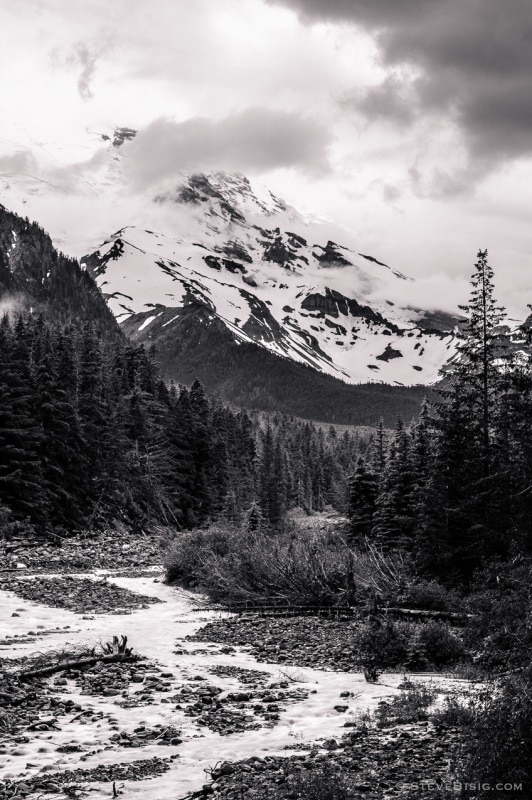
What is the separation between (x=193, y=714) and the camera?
513 inches

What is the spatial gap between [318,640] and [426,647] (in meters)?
4.25

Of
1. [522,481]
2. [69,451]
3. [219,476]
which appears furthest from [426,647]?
[219,476]

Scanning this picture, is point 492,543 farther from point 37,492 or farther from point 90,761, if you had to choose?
point 37,492

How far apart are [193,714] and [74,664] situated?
4.10 meters

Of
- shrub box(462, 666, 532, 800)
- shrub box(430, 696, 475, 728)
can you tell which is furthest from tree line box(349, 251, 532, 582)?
shrub box(462, 666, 532, 800)

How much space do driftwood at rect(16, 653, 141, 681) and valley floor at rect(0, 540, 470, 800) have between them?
0.22 feet

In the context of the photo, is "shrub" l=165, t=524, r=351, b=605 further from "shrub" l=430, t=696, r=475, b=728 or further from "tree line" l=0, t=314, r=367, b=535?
"tree line" l=0, t=314, r=367, b=535

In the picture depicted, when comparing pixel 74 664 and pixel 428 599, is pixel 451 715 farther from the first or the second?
pixel 428 599

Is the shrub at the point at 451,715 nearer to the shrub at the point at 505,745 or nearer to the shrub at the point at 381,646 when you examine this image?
the shrub at the point at 505,745

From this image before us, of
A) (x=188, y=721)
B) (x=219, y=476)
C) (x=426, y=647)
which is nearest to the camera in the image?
(x=188, y=721)

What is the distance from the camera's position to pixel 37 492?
51.1 m

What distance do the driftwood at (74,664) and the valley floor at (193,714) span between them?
7cm

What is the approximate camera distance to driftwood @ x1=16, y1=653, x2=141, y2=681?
1514 cm

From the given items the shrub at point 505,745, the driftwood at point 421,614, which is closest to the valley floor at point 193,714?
the shrub at point 505,745
